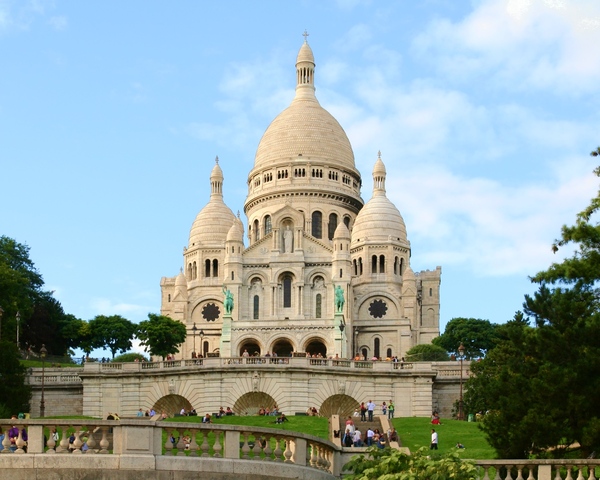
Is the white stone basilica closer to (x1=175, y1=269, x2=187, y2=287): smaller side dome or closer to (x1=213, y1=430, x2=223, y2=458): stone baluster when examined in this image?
(x1=175, y1=269, x2=187, y2=287): smaller side dome

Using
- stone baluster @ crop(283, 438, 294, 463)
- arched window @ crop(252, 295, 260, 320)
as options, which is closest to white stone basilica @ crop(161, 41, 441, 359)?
arched window @ crop(252, 295, 260, 320)

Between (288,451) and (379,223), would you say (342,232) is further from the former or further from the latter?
(288,451)

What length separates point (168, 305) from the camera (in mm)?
125875

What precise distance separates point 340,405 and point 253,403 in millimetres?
4026

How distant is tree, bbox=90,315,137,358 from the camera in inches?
3733

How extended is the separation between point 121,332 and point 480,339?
28612mm

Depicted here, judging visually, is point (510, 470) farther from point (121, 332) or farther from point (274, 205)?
point (274, 205)

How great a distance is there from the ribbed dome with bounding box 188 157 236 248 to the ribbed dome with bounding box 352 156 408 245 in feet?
42.0

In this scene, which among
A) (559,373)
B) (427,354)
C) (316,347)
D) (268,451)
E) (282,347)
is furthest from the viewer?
(282,347)

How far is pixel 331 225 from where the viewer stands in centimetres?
12644

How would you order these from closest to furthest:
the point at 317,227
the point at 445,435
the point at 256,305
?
the point at 445,435
the point at 256,305
the point at 317,227

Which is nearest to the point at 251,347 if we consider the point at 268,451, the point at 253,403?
the point at 253,403

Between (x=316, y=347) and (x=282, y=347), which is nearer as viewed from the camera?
(x=316, y=347)

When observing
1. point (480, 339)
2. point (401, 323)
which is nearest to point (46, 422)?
point (480, 339)
